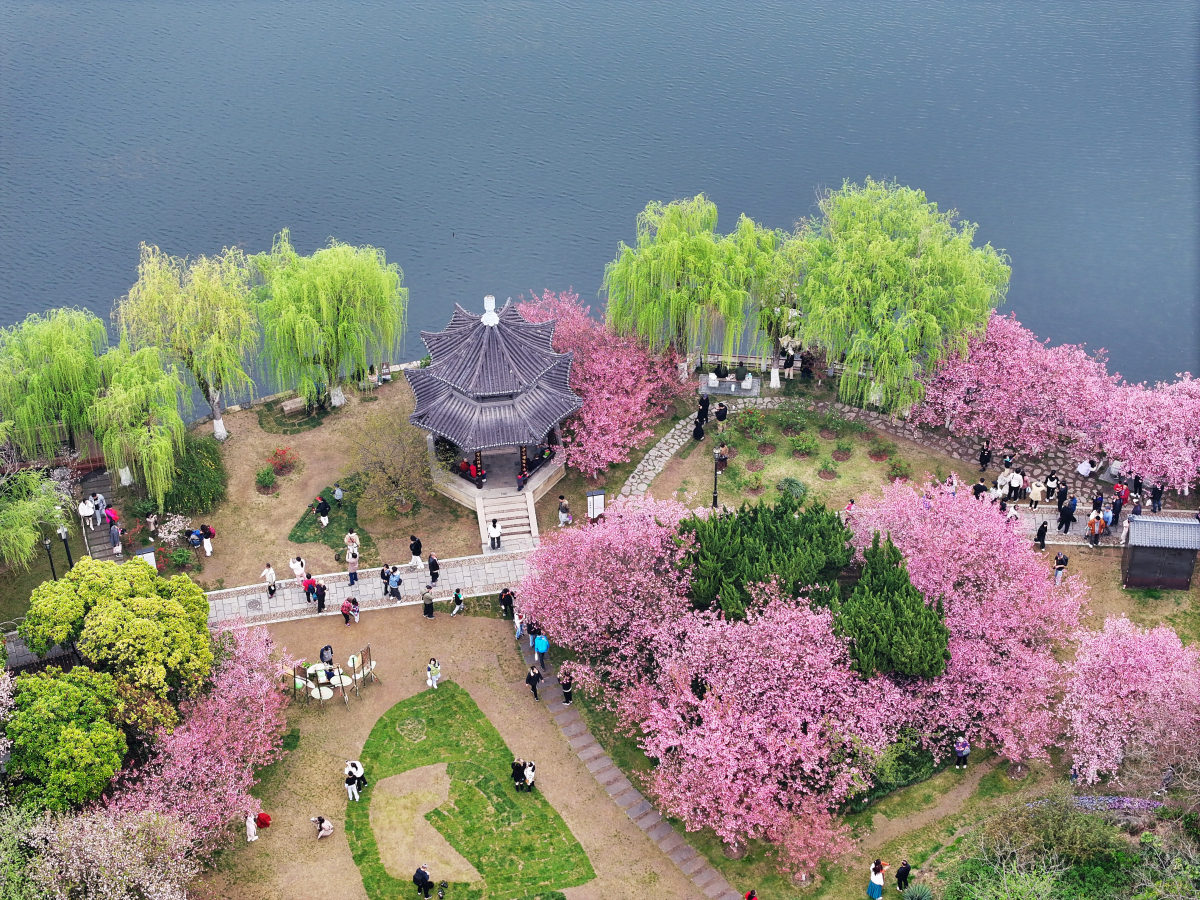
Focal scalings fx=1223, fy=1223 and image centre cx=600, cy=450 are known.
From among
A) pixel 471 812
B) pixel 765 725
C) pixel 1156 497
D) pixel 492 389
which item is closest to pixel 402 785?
pixel 471 812

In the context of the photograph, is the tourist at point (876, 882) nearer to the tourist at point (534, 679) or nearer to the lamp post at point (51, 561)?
the tourist at point (534, 679)

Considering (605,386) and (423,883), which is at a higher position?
(605,386)

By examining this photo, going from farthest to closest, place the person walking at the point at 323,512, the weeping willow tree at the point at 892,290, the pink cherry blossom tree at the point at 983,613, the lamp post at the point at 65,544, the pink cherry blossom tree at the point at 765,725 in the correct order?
the weeping willow tree at the point at 892,290
the person walking at the point at 323,512
the lamp post at the point at 65,544
the pink cherry blossom tree at the point at 983,613
the pink cherry blossom tree at the point at 765,725

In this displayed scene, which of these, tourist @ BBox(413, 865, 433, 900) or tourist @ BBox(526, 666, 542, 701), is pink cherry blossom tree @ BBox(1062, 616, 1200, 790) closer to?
tourist @ BBox(526, 666, 542, 701)

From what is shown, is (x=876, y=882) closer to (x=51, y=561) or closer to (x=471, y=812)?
(x=471, y=812)

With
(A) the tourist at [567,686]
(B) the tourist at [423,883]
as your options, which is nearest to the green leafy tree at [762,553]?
(A) the tourist at [567,686]

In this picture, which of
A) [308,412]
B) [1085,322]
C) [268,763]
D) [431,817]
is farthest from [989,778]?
[1085,322]
